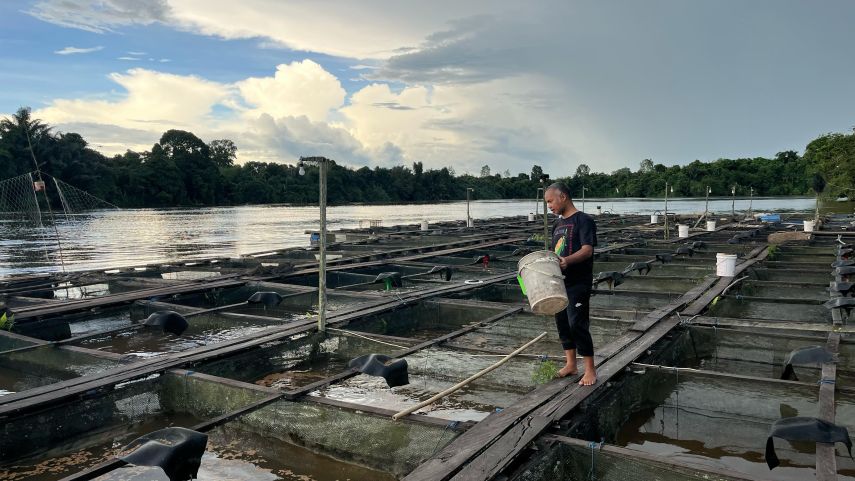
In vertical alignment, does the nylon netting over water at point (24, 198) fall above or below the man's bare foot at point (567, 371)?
above

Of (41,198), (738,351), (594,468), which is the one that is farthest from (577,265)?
(41,198)

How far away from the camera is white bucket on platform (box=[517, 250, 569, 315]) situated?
5629mm

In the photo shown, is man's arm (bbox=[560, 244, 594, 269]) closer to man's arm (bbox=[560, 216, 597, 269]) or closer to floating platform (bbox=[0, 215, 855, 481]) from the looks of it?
man's arm (bbox=[560, 216, 597, 269])

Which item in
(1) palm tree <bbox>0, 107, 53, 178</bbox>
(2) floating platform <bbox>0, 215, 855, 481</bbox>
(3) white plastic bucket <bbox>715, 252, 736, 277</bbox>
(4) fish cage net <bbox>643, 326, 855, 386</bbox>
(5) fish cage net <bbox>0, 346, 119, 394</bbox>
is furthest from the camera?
(1) palm tree <bbox>0, 107, 53, 178</bbox>

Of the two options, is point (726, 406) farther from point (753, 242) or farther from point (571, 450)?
point (753, 242)

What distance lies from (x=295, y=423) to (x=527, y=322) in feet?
17.8

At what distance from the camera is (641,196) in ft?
449

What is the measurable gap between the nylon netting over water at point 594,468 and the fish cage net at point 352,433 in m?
0.88

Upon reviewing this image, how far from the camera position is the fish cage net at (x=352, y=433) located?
529 cm

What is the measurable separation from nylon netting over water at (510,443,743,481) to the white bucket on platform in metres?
1.41

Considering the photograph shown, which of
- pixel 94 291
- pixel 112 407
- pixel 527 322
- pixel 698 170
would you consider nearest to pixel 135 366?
pixel 112 407

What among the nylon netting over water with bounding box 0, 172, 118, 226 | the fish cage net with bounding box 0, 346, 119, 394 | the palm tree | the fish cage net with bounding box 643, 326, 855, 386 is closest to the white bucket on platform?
the fish cage net with bounding box 643, 326, 855, 386

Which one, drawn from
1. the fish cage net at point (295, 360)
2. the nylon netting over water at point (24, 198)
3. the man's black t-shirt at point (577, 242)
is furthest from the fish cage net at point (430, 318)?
the nylon netting over water at point (24, 198)

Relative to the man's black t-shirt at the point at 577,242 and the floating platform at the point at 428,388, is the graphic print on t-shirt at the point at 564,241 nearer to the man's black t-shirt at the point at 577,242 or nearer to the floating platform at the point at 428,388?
the man's black t-shirt at the point at 577,242
